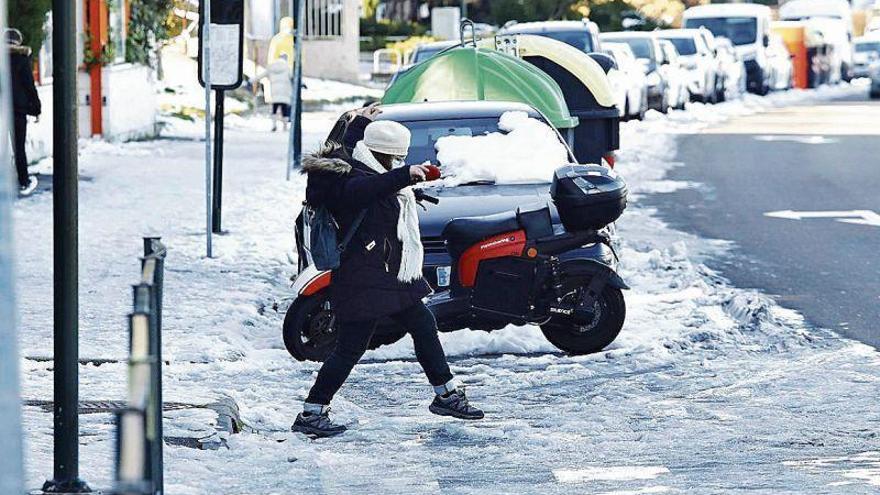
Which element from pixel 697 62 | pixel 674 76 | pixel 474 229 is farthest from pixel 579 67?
pixel 697 62

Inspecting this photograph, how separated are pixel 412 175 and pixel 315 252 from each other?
0.55 m

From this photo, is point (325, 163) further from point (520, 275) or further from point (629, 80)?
point (629, 80)

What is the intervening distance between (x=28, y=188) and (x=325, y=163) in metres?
12.0

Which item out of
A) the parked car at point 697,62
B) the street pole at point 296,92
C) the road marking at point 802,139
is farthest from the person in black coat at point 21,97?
the parked car at point 697,62

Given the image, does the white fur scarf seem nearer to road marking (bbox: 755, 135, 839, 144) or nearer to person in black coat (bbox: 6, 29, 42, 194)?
person in black coat (bbox: 6, 29, 42, 194)

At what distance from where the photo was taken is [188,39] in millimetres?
42406

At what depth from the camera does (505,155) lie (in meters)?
12.3

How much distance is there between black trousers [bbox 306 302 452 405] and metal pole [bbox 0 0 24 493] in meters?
4.97

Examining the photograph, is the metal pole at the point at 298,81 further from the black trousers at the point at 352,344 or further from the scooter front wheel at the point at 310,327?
the black trousers at the point at 352,344

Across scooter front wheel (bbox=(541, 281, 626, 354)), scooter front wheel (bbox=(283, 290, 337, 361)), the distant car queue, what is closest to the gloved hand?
scooter front wheel (bbox=(283, 290, 337, 361))

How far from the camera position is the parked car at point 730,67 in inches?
1804

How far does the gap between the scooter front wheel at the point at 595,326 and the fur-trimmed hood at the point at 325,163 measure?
2399mm

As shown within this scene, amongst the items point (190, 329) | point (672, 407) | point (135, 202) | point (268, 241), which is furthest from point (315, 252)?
point (135, 202)

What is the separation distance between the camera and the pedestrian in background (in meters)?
30.0
